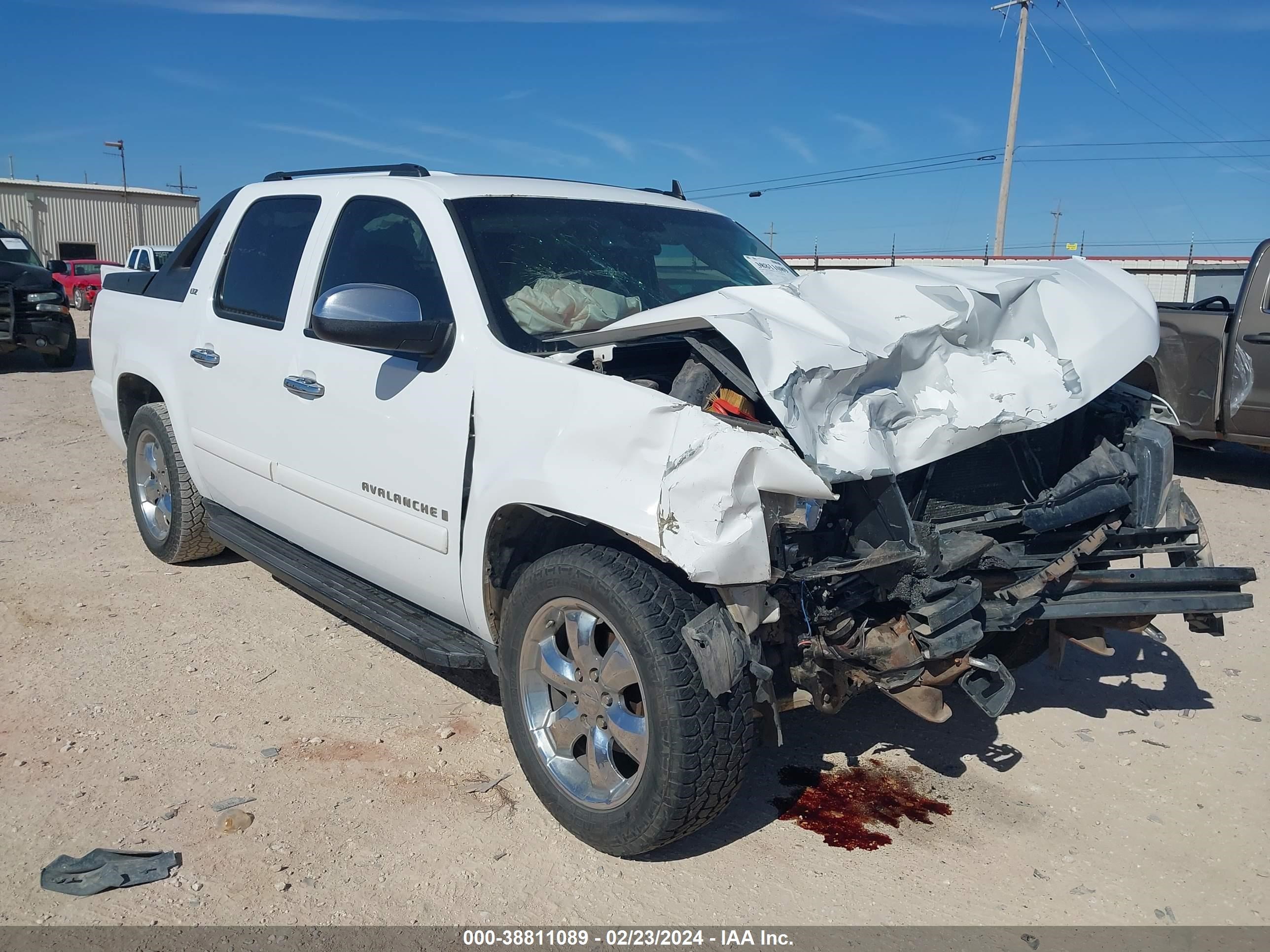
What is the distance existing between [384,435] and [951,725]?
8.31 ft

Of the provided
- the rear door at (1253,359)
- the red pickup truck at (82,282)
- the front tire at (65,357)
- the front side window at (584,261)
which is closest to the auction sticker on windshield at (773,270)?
the front side window at (584,261)

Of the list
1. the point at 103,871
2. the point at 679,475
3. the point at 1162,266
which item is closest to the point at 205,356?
the point at 103,871

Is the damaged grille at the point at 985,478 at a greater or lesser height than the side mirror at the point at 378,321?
lesser

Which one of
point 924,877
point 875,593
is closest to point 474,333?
point 875,593

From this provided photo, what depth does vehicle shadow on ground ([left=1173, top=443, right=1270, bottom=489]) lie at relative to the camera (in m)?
8.49

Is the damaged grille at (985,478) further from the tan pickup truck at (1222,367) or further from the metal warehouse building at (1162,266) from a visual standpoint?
the metal warehouse building at (1162,266)

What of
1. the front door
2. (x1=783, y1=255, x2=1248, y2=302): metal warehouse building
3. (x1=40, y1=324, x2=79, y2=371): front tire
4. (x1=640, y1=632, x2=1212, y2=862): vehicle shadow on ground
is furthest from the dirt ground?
(x1=783, y1=255, x2=1248, y2=302): metal warehouse building

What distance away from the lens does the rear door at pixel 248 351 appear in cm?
423

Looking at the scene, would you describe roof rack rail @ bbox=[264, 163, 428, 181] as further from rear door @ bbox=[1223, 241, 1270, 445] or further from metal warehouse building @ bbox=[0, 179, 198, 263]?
metal warehouse building @ bbox=[0, 179, 198, 263]

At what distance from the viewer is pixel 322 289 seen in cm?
405

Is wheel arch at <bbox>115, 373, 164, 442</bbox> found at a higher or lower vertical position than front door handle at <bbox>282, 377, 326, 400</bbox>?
lower

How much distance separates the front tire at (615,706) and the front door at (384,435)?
423 mm

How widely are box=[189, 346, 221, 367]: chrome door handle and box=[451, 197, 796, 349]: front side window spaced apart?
1653 millimetres

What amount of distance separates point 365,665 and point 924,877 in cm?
256
